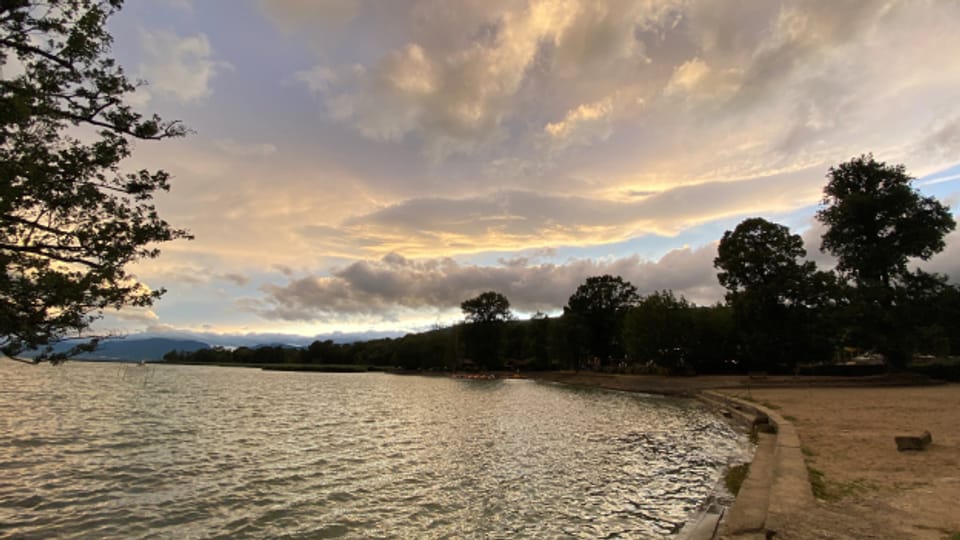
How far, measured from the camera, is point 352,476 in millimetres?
15070

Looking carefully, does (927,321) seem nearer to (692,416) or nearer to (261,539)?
(692,416)

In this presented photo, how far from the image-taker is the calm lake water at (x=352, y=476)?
10.5m

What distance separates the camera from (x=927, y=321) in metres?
41.7

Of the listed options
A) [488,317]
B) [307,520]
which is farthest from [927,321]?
[488,317]

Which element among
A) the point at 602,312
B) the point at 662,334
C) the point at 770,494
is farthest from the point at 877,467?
the point at 602,312

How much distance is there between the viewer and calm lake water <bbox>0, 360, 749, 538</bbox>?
1045 cm

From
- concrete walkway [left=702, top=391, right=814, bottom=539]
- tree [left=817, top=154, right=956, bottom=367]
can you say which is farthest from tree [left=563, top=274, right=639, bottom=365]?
concrete walkway [left=702, top=391, right=814, bottom=539]

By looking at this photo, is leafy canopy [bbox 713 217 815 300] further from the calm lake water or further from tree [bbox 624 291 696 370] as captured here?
the calm lake water

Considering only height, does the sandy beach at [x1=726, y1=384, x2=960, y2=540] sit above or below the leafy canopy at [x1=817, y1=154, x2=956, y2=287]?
below

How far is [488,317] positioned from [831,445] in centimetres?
11477

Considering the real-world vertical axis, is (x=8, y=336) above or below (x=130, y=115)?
below

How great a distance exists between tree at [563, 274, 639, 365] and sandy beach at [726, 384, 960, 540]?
2719 inches

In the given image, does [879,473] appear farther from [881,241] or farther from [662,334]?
→ [662,334]

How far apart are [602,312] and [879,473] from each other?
85122 millimetres
